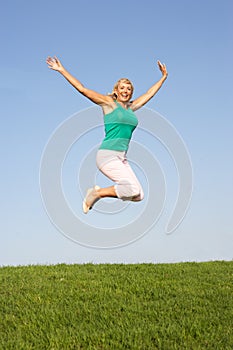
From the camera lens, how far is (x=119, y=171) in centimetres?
730

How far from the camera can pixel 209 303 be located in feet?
34.9

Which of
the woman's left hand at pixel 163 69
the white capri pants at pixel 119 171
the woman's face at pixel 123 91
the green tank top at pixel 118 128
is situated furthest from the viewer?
the woman's left hand at pixel 163 69

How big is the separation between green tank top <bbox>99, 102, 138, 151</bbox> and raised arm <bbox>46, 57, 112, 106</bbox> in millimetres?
191

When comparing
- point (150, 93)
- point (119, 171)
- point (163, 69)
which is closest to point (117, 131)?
point (119, 171)

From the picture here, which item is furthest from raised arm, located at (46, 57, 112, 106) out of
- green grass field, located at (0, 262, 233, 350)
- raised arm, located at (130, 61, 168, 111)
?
green grass field, located at (0, 262, 233, 350)

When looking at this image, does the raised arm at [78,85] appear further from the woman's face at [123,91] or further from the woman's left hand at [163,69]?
the woman's left hand at [163,69]

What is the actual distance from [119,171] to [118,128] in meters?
0.59

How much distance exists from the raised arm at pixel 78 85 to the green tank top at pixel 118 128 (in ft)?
0.63

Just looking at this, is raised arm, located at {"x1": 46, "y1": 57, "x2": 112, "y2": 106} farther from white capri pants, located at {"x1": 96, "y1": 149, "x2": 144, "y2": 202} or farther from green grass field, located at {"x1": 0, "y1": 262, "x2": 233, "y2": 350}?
green grass field, located at {"x1": 0, "y1": 262, "x2": 233, "y2": 350}

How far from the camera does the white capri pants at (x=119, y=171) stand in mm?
7246

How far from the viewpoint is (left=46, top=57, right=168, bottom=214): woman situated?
7125mm

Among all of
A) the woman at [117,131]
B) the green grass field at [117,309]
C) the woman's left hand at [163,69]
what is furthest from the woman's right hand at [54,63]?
the green grass field at [117,309]

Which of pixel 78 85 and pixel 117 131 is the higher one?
pixel 78 85

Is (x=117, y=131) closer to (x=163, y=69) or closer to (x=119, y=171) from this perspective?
(x=119, y=171)
